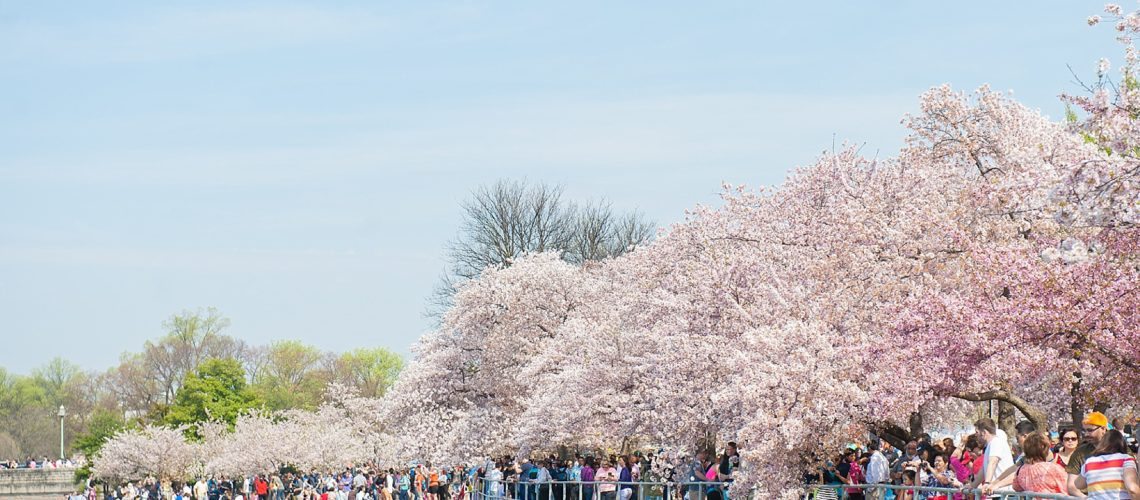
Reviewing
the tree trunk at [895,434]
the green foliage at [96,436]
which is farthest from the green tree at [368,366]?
the tree trunk at [895,434]

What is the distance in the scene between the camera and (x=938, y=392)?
21.2 metres

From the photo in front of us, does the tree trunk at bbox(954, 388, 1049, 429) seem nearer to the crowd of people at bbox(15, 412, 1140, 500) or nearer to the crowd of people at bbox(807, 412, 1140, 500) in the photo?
the crowd of people at bbox(15, 412, 1140, 500)

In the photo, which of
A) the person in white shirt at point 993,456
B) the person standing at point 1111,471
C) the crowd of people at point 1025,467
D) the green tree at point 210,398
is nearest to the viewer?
the person standing at point 1111,471

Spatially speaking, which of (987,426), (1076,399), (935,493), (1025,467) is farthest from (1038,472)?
(1076,399)

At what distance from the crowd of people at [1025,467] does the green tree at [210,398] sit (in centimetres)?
7755

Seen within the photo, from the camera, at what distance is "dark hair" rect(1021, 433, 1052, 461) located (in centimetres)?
1086

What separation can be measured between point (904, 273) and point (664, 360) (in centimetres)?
701

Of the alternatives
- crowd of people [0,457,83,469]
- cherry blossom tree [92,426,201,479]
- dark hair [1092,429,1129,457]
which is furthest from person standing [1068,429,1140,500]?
crowd of people [0,457,83,469]

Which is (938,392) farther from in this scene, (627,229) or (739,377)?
(627,229)

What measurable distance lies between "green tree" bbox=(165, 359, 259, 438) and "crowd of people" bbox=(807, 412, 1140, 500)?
3053 inches

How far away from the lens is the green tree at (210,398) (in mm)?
90375

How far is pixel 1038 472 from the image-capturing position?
35.4ft

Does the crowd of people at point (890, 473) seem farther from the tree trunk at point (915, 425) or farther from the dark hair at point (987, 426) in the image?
the tree trunk at point (915, 425)

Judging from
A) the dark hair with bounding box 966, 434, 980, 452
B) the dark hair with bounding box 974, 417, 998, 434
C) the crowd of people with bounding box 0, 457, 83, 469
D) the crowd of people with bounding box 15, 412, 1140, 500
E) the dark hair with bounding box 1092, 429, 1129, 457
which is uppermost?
the dark hair with bounding box 974, 417, 998, 434
